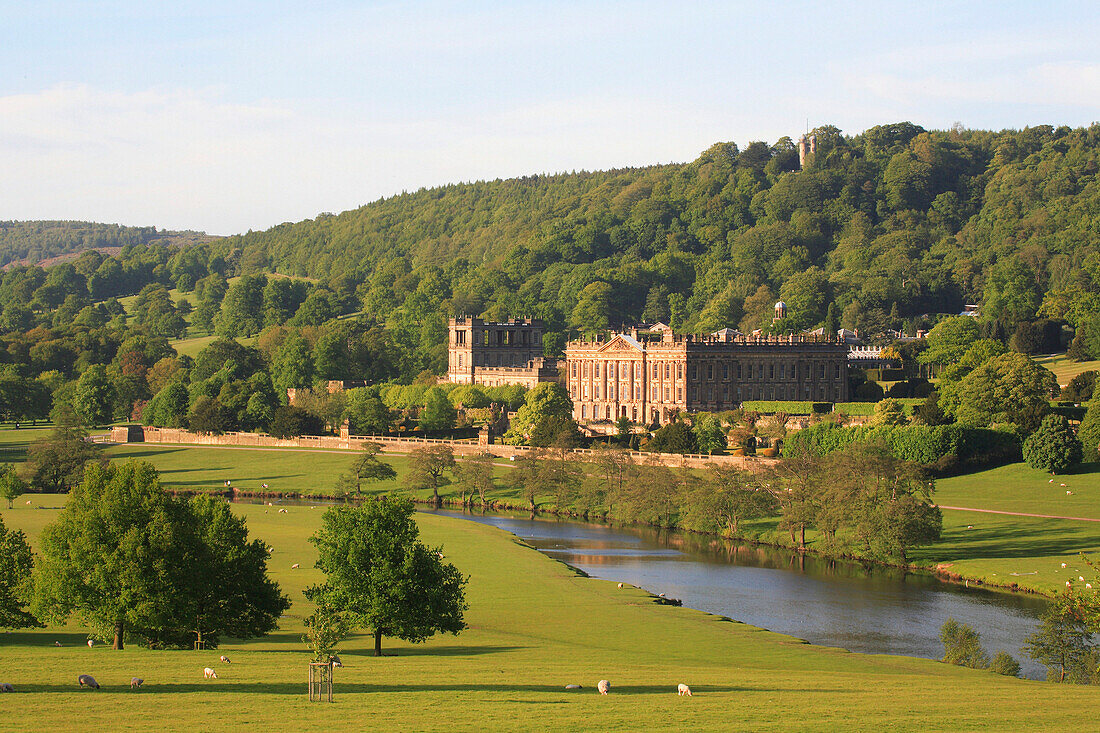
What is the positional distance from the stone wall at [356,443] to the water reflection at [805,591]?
16328 mm

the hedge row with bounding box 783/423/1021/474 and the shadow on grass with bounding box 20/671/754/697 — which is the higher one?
the hedge row with bounding box 783/423/1021/474

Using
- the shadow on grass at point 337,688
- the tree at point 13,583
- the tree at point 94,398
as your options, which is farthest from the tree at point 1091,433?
the tree at point 94,398

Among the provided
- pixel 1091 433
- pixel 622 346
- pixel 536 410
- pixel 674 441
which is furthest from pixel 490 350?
pixel 1091 433

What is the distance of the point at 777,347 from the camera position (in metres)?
133

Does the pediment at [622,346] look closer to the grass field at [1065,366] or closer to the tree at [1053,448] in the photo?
the grass field at [1065,366]

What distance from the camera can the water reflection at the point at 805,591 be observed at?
53969 mm

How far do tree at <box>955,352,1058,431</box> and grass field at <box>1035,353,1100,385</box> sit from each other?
60.6 ft

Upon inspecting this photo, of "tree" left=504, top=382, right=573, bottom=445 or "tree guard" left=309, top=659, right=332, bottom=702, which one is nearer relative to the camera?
"tree guard" left=309, top=659, right=332, bottom=702

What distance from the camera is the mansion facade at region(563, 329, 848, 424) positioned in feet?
422

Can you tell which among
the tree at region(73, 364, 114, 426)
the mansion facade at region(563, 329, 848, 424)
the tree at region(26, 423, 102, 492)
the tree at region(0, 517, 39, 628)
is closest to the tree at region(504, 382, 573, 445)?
the mansion facade at region(563, 329, 848, 424)

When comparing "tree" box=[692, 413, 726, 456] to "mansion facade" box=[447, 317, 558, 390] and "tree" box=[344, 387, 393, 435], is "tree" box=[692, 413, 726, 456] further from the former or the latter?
"mansion facade" box=[447, 317, 558, 390]

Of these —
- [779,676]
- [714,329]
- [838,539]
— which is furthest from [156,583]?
[714,329]

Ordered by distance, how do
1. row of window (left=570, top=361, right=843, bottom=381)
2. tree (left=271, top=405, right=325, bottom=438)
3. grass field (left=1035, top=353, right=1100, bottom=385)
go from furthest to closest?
row of window (left=570, top=361, right=843, bottom=381) < tree (left=271, top=405, right=325, bottom=438) < grass field (left=1035, top=353, right=1100, bottom=385)

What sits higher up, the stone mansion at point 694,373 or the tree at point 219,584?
the stone mansion at point 694,373
